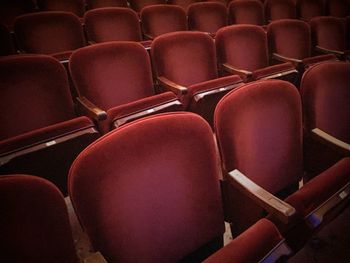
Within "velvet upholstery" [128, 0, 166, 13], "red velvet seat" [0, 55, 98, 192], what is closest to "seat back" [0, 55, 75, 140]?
"red velvet seat" [0, 55, 98, 192]

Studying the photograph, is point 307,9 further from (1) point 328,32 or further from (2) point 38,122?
(2) point 38,122

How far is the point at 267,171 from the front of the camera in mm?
506

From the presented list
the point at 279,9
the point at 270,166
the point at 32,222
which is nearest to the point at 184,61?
the point at 270,166

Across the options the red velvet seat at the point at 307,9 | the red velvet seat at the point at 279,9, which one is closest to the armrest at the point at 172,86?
the red velvet seat at the point at 279,9

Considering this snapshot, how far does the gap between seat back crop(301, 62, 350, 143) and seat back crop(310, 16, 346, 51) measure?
0.70 metres

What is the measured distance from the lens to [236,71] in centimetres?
90

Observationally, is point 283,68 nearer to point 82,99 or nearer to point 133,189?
point 82,99

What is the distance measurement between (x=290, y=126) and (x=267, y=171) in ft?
0.32

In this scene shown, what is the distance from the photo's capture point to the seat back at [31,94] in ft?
1.94

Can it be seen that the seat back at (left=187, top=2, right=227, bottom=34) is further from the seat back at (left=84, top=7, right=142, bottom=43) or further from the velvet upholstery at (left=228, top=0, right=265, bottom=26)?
the seat back at (left=84, top=7, right=142, bottom=43)

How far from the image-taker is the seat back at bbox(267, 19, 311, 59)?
1101 millimetres

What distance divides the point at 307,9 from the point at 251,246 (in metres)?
1.73

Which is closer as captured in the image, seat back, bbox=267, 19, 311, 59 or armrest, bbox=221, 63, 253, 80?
armrest, bbox=221, 63, 253, 80

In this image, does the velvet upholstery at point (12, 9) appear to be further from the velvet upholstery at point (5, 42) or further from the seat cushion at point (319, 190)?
the seat cushion at point (319, 190)
